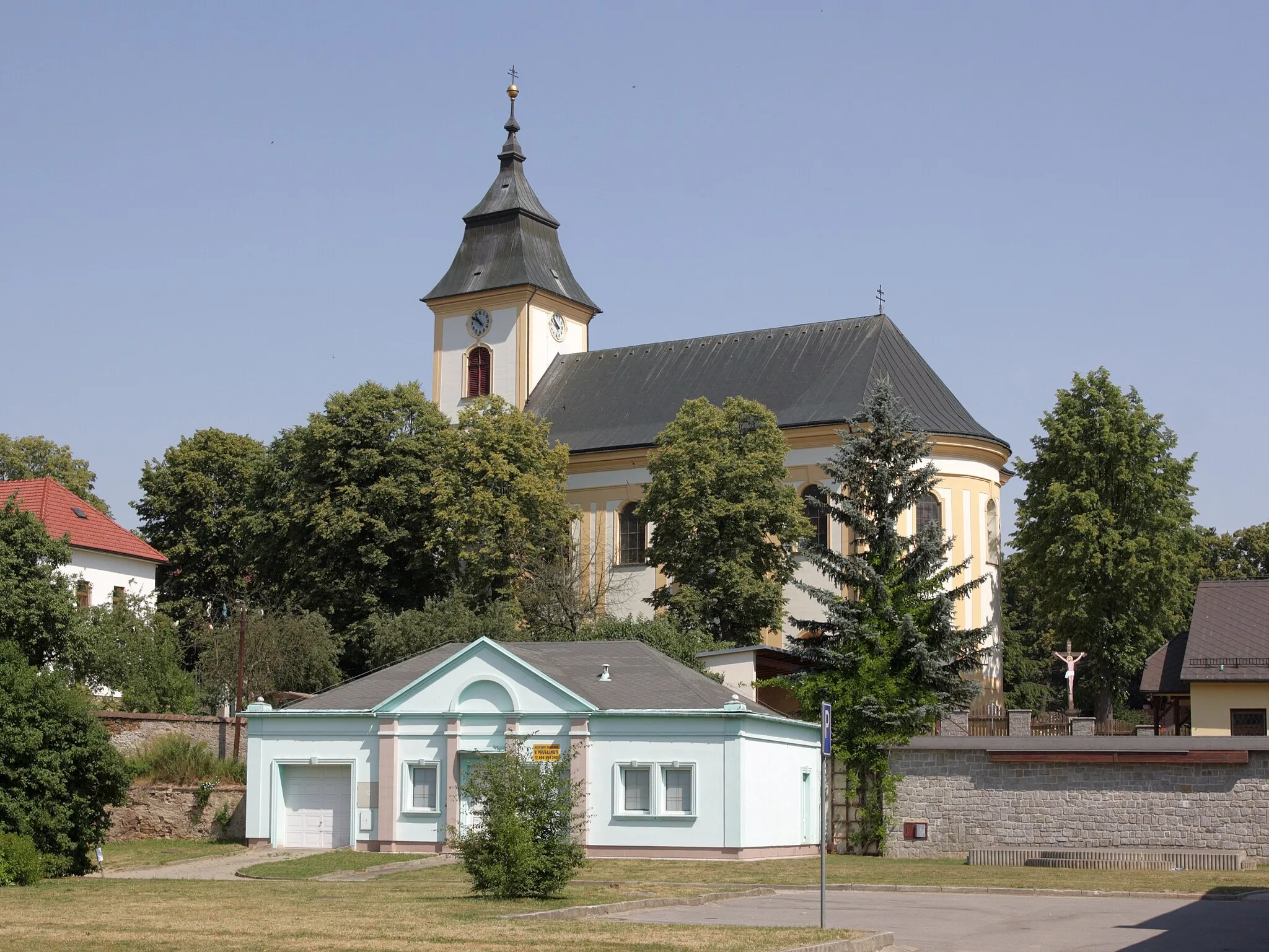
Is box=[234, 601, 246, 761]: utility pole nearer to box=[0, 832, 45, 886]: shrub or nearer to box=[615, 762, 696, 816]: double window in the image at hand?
box=[615, 762, 696, 816]: double window

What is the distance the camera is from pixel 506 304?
2530 inches

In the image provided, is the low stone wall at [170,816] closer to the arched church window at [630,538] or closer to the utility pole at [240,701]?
the utility pole at [240,701]

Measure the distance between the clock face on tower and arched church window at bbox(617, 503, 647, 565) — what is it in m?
10.4

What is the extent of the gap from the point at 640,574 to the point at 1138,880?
115ft

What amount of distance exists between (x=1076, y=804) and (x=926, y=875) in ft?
20.7

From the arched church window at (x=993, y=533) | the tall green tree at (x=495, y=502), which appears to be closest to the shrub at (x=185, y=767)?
the tall green tree at (x=495, y=502)

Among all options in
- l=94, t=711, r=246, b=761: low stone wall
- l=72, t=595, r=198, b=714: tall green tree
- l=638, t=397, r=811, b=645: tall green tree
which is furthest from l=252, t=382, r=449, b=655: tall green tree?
l=94, t=711, r=246, b=761: low stone wall

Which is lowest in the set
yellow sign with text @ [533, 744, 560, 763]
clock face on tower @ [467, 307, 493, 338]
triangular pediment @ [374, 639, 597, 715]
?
yellow sign with text @ [533, 744, 560, 763]

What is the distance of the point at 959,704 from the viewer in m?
37.3

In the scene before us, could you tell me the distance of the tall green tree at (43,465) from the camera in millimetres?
71125

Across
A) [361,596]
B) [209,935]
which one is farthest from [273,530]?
[209,935]

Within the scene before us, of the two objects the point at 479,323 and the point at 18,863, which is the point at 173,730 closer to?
the point at 18,863

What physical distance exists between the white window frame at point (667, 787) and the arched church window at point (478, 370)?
35.7 meters

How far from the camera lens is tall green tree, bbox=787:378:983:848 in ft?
115
